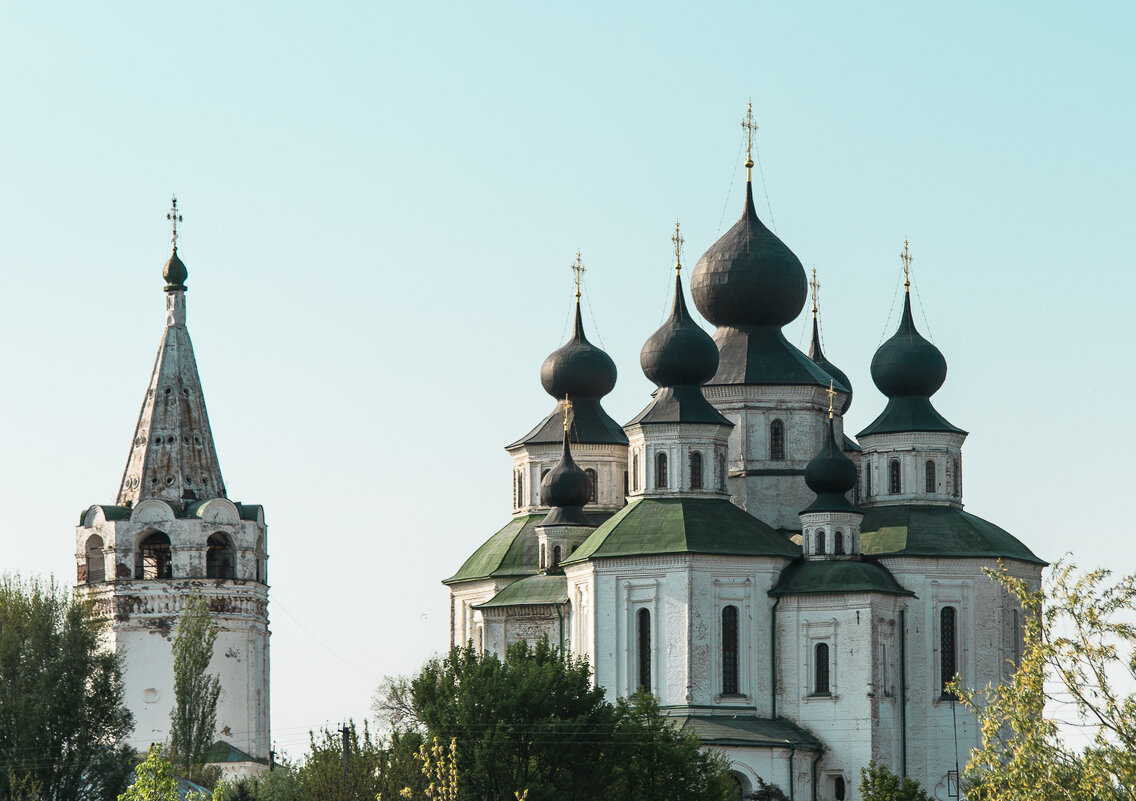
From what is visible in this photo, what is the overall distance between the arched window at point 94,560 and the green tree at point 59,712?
9450mm

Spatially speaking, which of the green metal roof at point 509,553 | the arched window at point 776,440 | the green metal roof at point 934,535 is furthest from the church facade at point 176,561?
the green metal roof at point 934,535

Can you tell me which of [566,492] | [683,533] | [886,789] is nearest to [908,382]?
[683,533]

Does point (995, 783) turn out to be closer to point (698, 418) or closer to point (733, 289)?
point (698, 418)

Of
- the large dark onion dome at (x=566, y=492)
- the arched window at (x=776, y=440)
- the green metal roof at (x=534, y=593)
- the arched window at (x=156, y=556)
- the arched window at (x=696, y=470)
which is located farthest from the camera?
the arched window at (x=156, y=556)

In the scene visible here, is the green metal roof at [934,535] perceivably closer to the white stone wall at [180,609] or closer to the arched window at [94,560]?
the white stone wall at [180,609]

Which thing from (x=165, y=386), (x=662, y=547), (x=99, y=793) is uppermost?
(x=165, y=386)

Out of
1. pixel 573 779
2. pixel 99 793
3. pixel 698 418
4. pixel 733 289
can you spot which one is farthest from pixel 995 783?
pixel 733 289

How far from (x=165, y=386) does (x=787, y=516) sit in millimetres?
14639

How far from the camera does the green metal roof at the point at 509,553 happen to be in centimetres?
5303

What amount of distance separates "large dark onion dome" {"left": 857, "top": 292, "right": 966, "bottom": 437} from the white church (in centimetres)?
4

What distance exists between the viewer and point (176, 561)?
175 feet

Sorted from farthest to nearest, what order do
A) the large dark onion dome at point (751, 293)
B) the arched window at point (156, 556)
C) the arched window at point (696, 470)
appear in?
the arched window at point (156, 556) → the large dark onion dome at point (751, 293) → the arched window at point (696, 470)

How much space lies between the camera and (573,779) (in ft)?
127

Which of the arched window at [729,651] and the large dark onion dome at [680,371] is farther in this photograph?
the large dark onion dome at [680,371]
